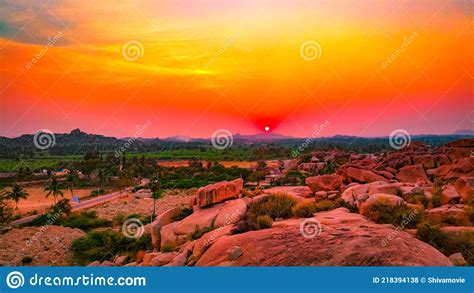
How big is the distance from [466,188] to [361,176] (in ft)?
20.5

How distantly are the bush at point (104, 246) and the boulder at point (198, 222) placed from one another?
7.25ft

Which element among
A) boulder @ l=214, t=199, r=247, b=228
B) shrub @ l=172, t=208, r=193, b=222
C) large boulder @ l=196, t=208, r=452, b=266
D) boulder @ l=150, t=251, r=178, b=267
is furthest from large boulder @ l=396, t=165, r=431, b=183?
boulder @ l=150, t=251, r=178, b=267

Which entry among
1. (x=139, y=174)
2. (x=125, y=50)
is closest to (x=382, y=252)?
(x=125, y=50)

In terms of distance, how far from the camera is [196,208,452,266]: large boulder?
896cm

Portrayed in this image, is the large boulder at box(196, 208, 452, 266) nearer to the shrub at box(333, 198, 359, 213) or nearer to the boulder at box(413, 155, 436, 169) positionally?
the shrub at box(333, 198, 359, 213)

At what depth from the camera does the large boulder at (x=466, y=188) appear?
1345 cm

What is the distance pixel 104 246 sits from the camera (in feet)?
72.5

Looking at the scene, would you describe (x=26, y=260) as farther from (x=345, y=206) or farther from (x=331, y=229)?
(x=331, y=229)

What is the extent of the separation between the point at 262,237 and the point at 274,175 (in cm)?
2226

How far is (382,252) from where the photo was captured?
8.98 m

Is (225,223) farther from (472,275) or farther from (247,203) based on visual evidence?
(472,275)

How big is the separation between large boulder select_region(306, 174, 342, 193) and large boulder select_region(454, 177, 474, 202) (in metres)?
5.45

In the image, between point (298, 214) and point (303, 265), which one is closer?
point (303, 265)

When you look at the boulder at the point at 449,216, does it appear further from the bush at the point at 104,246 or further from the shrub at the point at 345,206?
the bush at the point at 104,246
